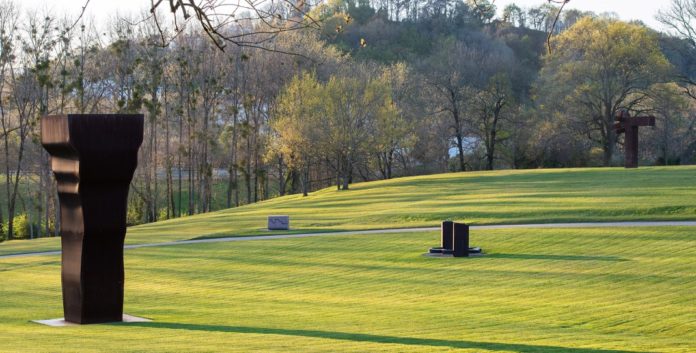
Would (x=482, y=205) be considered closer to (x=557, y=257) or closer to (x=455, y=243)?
(x=455, y=243)

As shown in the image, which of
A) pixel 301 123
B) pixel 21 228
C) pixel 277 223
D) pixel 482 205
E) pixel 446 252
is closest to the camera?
pixel 446 252

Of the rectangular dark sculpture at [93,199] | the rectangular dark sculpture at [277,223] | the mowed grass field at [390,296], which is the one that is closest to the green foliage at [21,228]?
the rectangular dark sculpture at [277,223]

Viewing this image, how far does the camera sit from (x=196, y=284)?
79.8ft

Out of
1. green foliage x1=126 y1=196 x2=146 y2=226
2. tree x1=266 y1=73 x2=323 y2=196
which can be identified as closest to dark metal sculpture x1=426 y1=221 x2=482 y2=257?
tree x1=266 y1=73 x2=323 y2=196

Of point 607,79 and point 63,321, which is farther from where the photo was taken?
point 607,79

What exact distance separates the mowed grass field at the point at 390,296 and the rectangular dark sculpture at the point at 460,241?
0.54 m

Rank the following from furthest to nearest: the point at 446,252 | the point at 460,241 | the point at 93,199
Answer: the point at 446,252 → the point at 460,241 → the point at 93,199

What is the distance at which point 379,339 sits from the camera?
42.4 feet

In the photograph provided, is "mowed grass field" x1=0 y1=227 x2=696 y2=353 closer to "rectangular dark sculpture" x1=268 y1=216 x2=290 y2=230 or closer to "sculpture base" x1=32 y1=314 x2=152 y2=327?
"sculpture base" x1=32 y1=314 x2=152 y2=327

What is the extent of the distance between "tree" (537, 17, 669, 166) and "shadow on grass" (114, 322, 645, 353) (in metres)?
54.3

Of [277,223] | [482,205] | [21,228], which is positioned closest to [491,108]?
[482,205]

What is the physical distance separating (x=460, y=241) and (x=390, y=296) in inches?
268

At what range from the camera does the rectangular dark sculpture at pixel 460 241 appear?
88.4 ft

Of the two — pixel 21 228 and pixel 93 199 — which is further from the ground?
pixel 93 199
